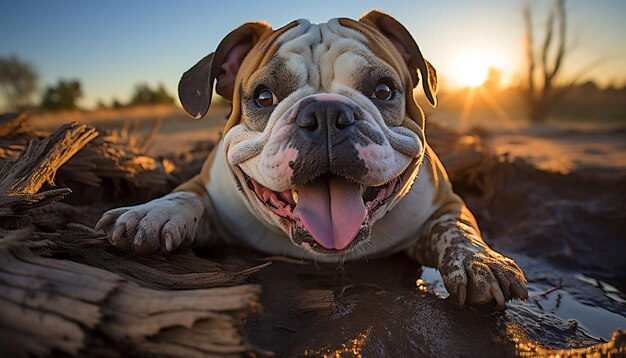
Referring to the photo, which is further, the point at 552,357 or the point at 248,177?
the point at 248,177

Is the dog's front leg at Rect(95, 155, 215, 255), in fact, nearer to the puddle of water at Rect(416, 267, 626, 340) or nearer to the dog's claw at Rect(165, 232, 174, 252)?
the dog's claw at Rect(165, 232, 174, 252)

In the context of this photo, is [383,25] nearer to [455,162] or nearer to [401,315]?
[401,315]

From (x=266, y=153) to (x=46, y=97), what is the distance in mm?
30744

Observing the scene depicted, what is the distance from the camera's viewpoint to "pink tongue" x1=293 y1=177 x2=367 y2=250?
5.99 feet

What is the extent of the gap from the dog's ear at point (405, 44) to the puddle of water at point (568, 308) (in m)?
1.05

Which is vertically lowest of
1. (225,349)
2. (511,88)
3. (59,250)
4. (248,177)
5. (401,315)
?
(401,315)

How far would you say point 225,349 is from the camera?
1.15m

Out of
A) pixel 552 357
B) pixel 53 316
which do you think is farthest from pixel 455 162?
pixel 53 316

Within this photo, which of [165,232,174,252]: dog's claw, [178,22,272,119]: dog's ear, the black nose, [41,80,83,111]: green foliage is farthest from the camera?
[41,80,83,111]: green foliage

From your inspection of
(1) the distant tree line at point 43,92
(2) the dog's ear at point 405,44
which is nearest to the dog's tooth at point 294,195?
(2) the dog's ear at point 405,44

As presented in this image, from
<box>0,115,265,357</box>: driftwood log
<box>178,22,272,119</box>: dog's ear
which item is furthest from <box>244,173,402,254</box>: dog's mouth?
<box>178,22,272,119</box>: dog's ear

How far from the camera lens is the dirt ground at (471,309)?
151cm

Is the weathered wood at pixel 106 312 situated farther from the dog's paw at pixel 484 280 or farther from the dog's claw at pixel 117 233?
the dog's paw at pixel 484 280

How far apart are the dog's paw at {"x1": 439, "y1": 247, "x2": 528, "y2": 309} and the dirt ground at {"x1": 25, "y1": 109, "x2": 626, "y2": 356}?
0.06 m
